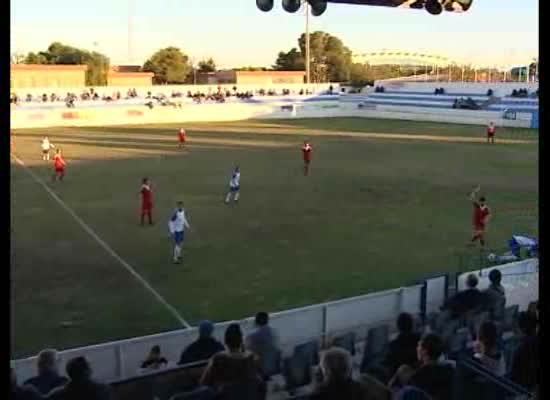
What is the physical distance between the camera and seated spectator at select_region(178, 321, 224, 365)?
6.12m

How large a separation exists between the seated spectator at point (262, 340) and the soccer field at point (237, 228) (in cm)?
299

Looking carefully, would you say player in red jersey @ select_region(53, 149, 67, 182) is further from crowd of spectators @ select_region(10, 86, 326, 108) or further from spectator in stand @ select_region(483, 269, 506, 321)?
crowd of spectators @ select_region(10, 86, 326, 108)

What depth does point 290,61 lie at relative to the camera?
93.7m

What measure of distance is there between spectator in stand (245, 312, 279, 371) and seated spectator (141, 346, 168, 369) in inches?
32.7

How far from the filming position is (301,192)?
21000mm

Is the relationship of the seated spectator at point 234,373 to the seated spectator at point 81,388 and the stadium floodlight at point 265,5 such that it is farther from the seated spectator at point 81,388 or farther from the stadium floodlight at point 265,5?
the stadium floodlight at point 265,5

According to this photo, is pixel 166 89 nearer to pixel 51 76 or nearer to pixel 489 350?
pixel 51 76

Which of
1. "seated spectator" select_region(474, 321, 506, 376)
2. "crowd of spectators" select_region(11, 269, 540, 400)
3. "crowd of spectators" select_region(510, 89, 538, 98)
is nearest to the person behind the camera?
"crowd of spectators" select_region(11, 269, 540, 400)

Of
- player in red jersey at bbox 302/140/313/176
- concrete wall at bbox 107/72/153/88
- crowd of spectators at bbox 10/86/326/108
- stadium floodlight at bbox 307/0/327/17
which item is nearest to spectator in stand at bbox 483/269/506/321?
stadium floodlight at bbox 307/0/327/17

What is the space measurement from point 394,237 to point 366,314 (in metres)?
6.39

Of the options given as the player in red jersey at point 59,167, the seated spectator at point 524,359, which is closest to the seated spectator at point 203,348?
the seated spectator at point 524,359

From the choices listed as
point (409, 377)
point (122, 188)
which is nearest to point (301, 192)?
point (122, 188)

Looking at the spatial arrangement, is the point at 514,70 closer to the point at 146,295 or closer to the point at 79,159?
the point at 79,159

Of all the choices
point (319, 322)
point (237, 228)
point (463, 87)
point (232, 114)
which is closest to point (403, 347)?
point (319, 322)
